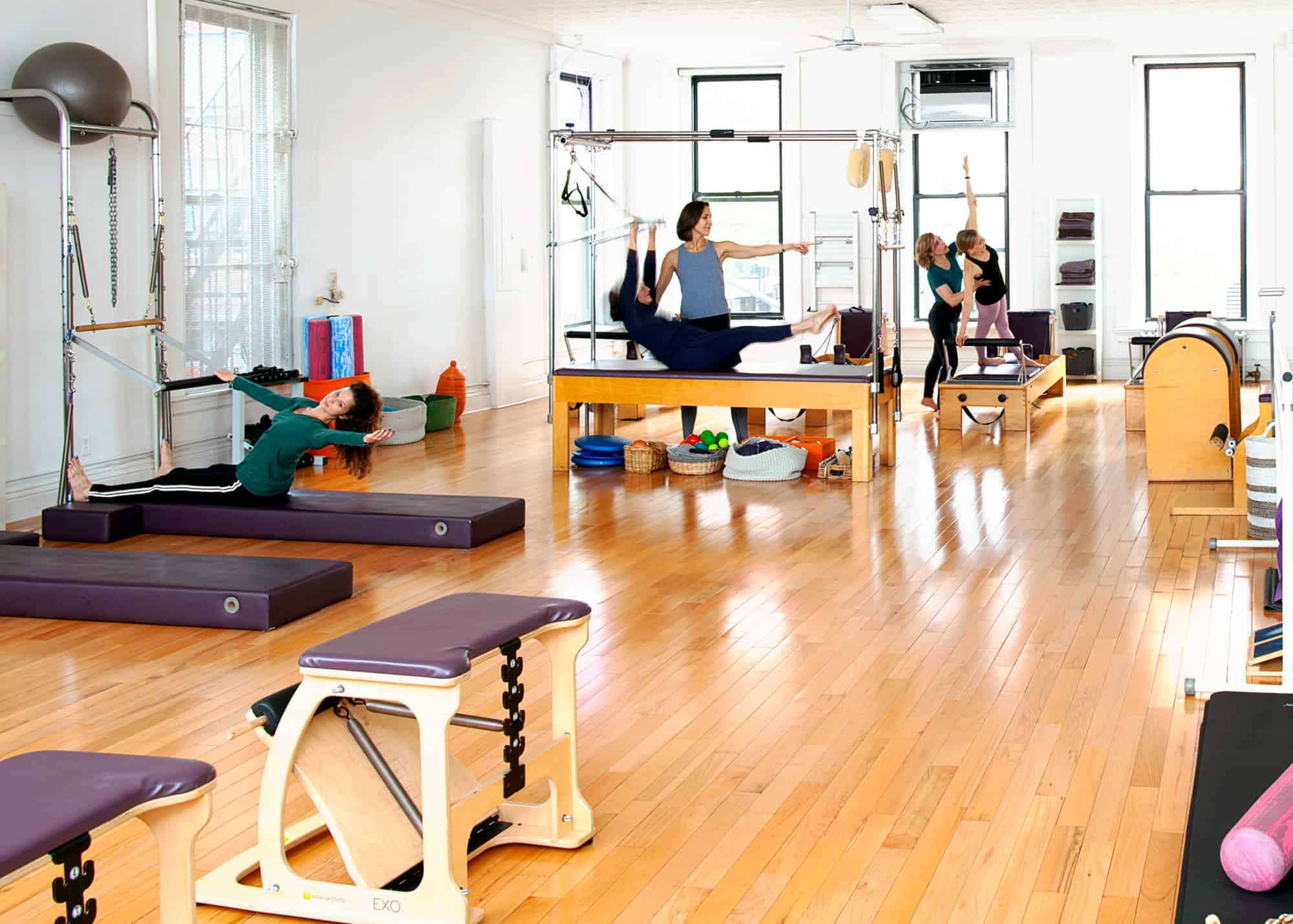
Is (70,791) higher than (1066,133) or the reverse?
the reverse

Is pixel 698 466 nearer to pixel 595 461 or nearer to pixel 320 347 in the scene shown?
pixel 595 461

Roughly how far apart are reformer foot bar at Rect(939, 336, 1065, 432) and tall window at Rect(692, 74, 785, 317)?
3259mm

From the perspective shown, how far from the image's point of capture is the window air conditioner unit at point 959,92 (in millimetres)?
11695

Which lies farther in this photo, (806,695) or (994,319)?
(994,319)

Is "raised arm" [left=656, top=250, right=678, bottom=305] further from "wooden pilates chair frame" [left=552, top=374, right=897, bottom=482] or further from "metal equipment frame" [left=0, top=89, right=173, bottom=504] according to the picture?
"metal equipment frame" [left=0, top=89, right=173, bottom=504]

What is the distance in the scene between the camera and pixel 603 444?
300 inches

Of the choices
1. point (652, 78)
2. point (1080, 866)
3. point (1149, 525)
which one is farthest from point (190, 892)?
point (652, 78)

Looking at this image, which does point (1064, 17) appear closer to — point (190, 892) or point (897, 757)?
point (897, 757)

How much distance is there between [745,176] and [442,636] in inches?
401

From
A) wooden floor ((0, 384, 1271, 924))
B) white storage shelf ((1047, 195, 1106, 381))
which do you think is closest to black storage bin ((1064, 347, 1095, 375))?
white storage shelf ((1047, 195, 1106, 381))

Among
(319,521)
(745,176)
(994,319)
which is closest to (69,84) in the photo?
(319,521)

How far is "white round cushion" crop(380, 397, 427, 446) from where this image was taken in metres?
8.41

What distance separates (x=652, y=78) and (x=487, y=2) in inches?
117

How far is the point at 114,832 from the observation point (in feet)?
9.66
